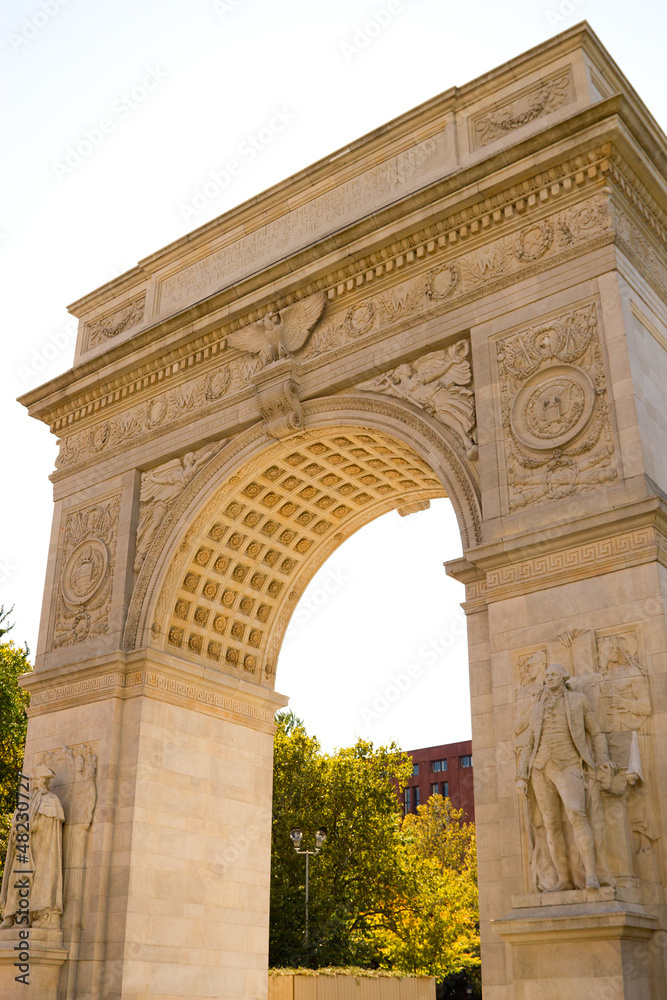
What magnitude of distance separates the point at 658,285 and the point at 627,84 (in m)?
4.44

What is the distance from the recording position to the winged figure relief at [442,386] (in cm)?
1686

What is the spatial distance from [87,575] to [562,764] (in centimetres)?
1221

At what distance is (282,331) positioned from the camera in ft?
66.1

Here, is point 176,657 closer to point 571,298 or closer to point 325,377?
point 325,377

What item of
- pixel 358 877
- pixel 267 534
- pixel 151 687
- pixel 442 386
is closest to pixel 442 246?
pixel 442 386

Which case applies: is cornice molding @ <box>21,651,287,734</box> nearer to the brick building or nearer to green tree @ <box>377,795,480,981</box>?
green tree @ <box>377,795,480,981</box>

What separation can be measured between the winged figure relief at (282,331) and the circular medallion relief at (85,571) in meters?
5.43

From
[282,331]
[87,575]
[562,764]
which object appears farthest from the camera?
[87,575]

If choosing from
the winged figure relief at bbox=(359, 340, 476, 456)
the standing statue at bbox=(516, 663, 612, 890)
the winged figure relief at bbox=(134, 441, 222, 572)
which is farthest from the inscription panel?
the standing statue at bbox=(516, 663, 612, 890)

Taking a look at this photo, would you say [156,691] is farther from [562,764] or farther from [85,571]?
[562,764]

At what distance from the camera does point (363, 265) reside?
1923cm

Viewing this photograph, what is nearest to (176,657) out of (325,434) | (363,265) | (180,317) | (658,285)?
(325,434)

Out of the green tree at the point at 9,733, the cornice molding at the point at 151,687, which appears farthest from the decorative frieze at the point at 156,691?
the green tree at the point at 9,733

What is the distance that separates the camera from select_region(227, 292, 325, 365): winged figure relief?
19.8m
